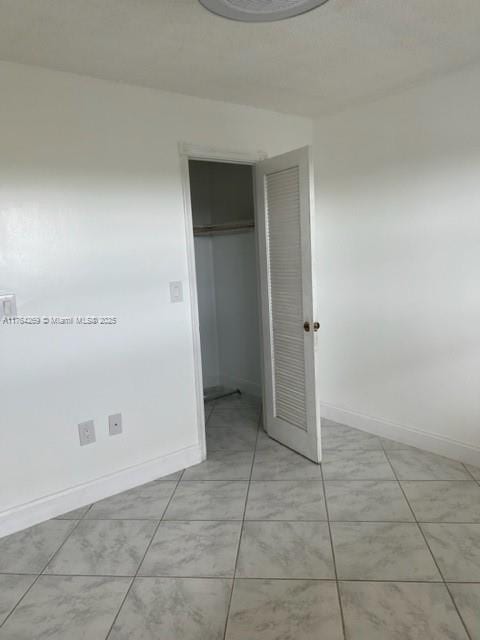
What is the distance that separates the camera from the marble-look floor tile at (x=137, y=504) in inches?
98.8

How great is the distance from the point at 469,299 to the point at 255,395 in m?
2.25

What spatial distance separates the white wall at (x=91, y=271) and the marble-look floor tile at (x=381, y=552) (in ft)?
4.03

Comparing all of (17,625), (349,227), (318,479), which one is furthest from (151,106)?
(17,625)

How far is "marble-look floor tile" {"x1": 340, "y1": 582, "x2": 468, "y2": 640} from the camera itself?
1657mm

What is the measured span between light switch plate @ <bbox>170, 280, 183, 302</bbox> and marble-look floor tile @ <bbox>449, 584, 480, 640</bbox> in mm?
2033

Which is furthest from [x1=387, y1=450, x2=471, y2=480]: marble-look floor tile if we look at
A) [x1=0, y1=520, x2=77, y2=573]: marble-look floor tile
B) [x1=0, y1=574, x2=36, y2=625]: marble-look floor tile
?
[x1=0, y1=574, x2=36, y2=625]: marble-look floor tile

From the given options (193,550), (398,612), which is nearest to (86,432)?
(193,550)

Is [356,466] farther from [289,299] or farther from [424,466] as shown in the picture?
[289,299]

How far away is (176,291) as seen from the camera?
291 centimetres

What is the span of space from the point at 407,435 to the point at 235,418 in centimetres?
138

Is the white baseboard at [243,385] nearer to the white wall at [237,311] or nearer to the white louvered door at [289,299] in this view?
the white wall at [237,311]

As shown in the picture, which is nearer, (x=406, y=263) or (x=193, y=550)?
(x=193, y=550)

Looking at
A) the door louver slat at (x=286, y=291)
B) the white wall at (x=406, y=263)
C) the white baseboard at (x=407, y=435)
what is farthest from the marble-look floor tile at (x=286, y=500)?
the white wall at (x=406, y=263)

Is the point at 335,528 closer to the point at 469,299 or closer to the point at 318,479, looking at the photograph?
the point at 318,479
